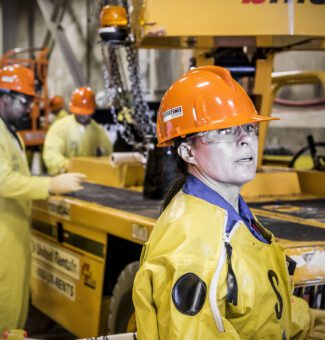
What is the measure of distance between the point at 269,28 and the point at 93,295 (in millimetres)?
1883

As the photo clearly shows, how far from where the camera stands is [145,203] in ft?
13.1

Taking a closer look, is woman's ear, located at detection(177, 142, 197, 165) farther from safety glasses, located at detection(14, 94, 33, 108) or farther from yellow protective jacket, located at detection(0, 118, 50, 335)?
safety glasses, located at detection(14, 94, 33, 108)

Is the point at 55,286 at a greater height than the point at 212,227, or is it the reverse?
the point at 212,227

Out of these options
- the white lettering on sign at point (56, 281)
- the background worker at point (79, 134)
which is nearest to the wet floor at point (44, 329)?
the white lettering on sign at point (56, 281)

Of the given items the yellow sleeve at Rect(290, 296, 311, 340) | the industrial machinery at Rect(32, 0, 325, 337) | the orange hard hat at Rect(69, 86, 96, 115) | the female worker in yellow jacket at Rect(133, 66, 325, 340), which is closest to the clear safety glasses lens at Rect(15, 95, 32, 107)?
the industrial machinery at Rect(32, 0, 325, 337)

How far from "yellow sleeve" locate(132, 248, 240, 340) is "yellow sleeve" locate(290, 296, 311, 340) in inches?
21.2

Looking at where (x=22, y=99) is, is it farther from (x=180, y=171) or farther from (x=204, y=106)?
(x=204, y=106)

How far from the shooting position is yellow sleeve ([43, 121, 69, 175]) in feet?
21.9

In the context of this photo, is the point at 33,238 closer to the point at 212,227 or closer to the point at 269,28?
the point at 269,28

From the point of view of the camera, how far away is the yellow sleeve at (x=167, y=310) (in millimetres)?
1769

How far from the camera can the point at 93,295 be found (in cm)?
386

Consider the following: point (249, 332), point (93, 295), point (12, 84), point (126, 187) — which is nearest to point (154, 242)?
point (249, 332)

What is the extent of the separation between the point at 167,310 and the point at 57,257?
2649mm

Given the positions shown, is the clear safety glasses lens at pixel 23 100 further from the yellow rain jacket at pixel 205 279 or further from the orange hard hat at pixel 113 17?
the yellow rain jacket at pixel 205 279
